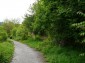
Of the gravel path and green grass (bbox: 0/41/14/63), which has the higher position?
green grass (bbox: 0/41/14/63)

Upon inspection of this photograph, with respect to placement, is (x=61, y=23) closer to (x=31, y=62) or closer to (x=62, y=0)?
(x=62, y=0)

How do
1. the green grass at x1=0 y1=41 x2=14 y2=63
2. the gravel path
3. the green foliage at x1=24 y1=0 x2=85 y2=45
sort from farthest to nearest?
the gravel path < the green grass at x1=0 y1=41 x2=14 y2=63 < the green foliage at x1=24 y1=0 x2=85 y2=45

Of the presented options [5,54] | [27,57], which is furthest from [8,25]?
[27,57]

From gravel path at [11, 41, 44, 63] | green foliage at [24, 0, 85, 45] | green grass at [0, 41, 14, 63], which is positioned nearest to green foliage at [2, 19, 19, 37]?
green grass at [0, 41, 14, 63]

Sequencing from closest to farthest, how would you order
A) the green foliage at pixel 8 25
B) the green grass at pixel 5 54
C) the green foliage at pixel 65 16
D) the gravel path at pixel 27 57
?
1. the green foliage at pixel 65 16
2. the green grass at pixel 5 54
3. the gravel path at pixel 27 57
4. the green foliage at pixel 8 25

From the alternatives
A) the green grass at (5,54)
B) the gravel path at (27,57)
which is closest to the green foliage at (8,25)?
the green grass at (5,54)

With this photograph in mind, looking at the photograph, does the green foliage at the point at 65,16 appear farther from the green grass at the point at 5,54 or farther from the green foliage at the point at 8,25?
the green foliage at the point at 8,25

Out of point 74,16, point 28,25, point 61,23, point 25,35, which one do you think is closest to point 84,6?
point 74,16

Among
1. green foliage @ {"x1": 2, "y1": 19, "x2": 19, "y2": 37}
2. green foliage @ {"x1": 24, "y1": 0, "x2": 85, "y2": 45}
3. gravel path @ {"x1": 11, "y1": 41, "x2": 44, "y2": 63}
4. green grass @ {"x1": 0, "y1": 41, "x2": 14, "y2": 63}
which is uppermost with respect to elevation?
green foliage @ {"x1": 2, "y1": 19, "x2": 19, "y2": 37}

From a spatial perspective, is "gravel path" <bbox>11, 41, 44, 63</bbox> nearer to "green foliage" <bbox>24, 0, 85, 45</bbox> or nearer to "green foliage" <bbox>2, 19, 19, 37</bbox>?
"green foliage" <bbox>24, 0, 85, 45</bbox>

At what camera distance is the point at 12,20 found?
9231 cm

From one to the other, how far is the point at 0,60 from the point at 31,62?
2539mm

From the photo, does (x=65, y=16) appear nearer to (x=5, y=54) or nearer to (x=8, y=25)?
(x=5, y=54)

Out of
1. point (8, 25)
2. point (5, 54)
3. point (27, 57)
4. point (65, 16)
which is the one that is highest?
point (8, 25)
